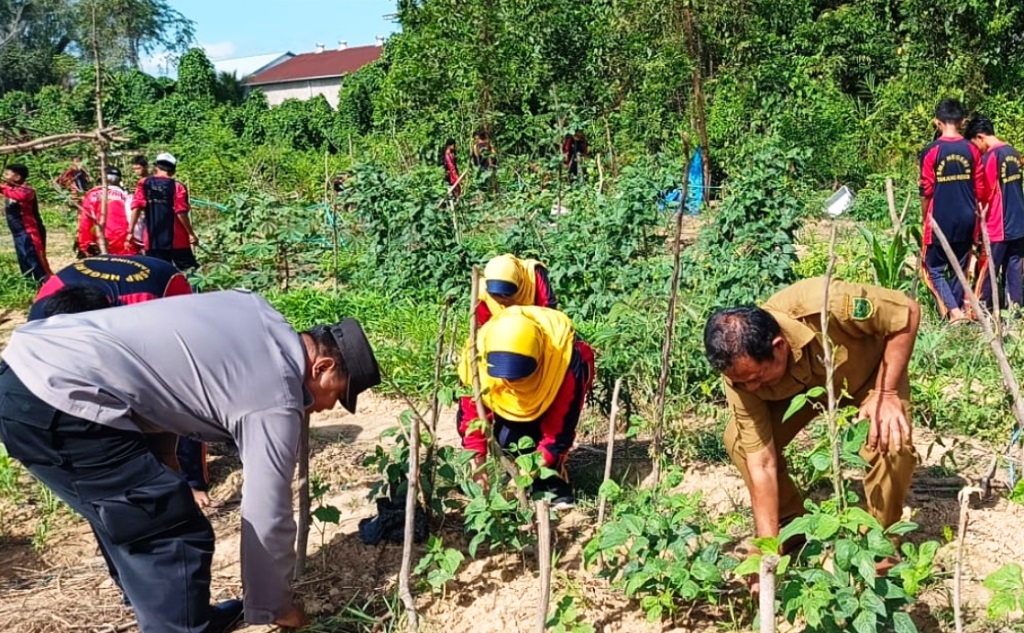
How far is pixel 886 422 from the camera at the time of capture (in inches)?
107

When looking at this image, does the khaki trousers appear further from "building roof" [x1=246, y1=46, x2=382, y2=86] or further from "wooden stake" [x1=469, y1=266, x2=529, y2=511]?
"building roof" [x1=246, y1=46, x2=382, y2=86]

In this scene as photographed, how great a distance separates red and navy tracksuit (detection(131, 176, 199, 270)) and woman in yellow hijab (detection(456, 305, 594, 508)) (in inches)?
173

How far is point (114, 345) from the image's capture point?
233 cm

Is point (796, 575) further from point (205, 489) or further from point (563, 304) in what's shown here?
point (563, 304)

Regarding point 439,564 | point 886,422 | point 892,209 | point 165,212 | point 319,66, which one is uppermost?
point 319,66

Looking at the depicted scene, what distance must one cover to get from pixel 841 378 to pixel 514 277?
1.66 meters

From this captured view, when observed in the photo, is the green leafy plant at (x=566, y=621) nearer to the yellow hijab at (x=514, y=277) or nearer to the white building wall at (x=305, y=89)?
the yellow hijab at (x=514, y=277)

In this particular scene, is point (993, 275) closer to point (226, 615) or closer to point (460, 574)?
point (460, 574)

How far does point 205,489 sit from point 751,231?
3.42m

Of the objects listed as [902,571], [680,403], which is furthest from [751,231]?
[902,571]

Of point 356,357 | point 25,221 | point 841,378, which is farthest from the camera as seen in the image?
point 25,221

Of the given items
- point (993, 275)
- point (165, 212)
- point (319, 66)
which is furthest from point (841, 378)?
point (319, 66)

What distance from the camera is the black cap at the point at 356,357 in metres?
2.44

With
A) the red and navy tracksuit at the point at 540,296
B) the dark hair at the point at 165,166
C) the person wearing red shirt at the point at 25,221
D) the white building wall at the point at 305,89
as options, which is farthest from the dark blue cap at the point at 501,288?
the white building wall at the point at 305,89
